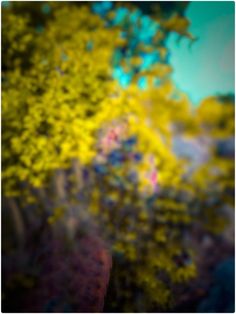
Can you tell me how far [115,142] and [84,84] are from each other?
89cm

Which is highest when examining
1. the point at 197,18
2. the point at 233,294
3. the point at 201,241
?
the point at 197,18

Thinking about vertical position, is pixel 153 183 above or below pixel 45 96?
below

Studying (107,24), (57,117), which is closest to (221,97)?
(107,24)

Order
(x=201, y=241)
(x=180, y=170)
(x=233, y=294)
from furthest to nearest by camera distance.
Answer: (x=201, y=241) → (x=180, y=170) → (x=233, y=294)

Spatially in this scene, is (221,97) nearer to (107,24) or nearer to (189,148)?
(189,148)

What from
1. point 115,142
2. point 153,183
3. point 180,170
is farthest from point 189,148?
point 115,142

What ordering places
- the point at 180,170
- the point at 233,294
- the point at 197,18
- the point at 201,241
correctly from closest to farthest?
the point at 233,294 < the point at 197,18 < the point at 180,170 < the point at 201,241

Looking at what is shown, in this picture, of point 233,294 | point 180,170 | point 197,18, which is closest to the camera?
point 233,294

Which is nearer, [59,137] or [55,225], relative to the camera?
[59,137]

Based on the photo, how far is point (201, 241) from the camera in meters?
5.29

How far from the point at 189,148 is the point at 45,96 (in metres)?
2.14

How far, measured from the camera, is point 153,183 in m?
4.98

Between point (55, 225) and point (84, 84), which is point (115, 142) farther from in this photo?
point (55, 225)

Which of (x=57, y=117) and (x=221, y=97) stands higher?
(x=221, y=97)
